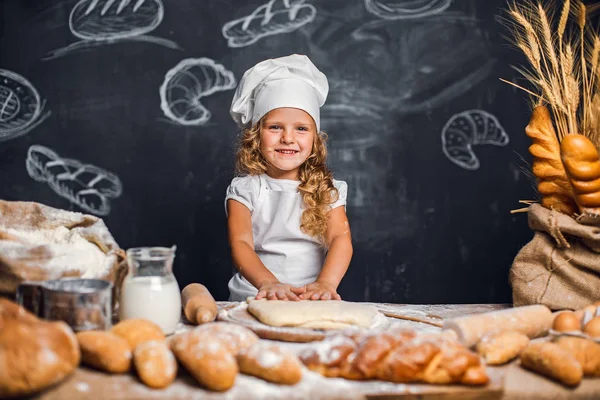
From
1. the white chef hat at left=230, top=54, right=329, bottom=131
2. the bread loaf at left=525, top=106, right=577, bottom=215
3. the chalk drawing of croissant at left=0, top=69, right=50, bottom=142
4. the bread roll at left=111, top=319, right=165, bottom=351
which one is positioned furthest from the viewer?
the chalk drawing of croissant at left=0, top=69, right=50, bottom=142

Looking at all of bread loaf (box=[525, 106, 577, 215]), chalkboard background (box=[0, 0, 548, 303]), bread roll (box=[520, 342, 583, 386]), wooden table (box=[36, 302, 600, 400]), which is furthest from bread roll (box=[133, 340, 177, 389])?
chalkboard background (box=[0, 0, 548, 303])

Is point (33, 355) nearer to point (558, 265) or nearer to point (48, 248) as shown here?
point (48, 248)

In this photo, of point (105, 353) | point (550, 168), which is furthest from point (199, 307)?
point (550, 168)

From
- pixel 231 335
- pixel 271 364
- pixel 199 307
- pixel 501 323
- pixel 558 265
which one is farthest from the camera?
pixel 558 265

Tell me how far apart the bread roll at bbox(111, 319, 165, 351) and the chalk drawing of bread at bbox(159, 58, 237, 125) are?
67.1 inches

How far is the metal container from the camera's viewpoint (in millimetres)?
1110

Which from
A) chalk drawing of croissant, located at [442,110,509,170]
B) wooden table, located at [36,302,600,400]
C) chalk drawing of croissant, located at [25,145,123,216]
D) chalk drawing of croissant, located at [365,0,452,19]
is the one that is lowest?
wooden table, located at [36,302,600,400]

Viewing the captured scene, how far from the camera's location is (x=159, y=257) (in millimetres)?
1242

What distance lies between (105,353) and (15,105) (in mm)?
1984

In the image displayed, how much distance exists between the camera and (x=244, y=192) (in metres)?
2.26

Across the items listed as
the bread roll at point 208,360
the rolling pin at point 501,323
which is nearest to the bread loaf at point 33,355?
the bread roll at point 208,360

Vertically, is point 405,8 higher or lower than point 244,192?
higher

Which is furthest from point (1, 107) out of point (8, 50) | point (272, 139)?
point (272, 139)

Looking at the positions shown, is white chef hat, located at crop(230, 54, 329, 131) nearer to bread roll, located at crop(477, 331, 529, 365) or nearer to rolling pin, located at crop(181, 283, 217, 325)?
rolling pin, located at crop(181, 283, 217, 325)
